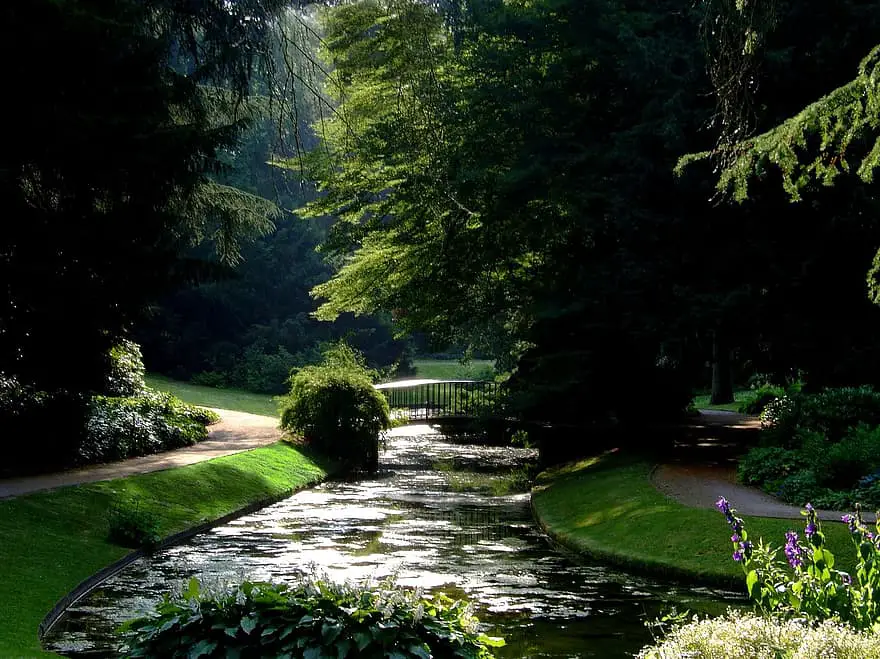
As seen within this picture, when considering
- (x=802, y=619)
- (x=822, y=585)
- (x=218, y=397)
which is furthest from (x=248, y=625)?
(x=218, y=397)

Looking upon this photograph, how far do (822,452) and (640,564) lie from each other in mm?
4830

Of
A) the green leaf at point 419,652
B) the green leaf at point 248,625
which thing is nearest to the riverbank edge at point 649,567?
the green leaf at point 419,652

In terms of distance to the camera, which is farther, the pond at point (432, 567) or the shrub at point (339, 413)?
the shrub at point (339, 413)

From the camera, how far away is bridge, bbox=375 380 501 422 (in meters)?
27.9

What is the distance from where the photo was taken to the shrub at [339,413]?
23.6m

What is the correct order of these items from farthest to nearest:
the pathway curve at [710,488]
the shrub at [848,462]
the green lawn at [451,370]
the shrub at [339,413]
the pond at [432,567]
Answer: the green lawn at [451,370] → the shrub at [339,413] → the shrub at [848,462] → the pathway curve at [710,488] → the pond at [432,567]

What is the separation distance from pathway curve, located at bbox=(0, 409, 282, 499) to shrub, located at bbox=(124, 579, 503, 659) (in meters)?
8.99

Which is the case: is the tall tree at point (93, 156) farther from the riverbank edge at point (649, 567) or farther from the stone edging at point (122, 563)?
the riverbank edge at point (649, 567)

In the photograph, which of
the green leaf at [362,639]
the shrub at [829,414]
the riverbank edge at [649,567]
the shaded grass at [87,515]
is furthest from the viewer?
the shrub at [829,414]

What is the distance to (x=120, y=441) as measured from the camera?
2006 centimetres

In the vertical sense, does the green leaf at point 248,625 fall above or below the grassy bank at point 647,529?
above

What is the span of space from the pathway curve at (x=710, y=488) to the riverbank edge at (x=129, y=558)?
23.1 ft

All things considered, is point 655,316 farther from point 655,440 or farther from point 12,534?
point 12,534

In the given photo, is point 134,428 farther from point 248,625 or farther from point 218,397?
point 218,397
